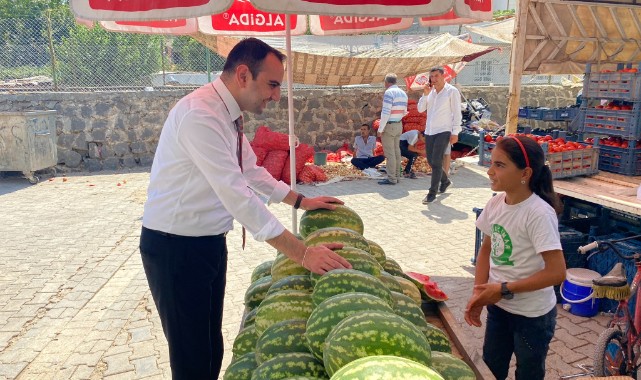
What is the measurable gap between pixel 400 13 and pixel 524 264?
166cm

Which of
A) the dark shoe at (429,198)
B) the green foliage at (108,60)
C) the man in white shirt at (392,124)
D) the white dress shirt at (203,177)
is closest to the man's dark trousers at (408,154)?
the man in white shirt at (392,124)

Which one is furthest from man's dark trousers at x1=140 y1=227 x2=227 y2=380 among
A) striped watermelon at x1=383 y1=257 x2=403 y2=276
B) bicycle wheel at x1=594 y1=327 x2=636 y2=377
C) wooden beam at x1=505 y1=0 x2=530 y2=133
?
wooden beam at x1=505 y1=0 x2=530 y2=133

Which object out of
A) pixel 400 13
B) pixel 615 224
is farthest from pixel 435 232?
pixel 400 13

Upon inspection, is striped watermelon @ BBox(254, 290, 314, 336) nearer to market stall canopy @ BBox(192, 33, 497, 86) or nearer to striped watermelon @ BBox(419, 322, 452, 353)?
striped watermelon @ BBox(419, 322, 452, 353)

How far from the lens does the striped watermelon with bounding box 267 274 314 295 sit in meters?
2.37

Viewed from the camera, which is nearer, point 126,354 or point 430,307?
point 430,307

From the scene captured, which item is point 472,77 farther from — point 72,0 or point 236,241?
point 72,0

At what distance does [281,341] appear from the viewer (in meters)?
2.01

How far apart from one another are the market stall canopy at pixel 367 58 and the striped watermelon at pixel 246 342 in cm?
877

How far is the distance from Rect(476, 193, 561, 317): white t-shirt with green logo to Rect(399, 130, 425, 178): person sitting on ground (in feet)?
29.3

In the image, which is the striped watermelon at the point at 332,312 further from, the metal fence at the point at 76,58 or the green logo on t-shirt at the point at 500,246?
the metal fence at the point at 76,58

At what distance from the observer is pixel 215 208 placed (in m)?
2.80

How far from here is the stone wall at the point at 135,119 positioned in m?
12.1

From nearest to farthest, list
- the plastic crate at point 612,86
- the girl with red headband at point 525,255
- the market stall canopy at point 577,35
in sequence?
the girl with red headband at point 525,255 < the plastic crate at point 612,86 < the market stall canopy at point 577,35
